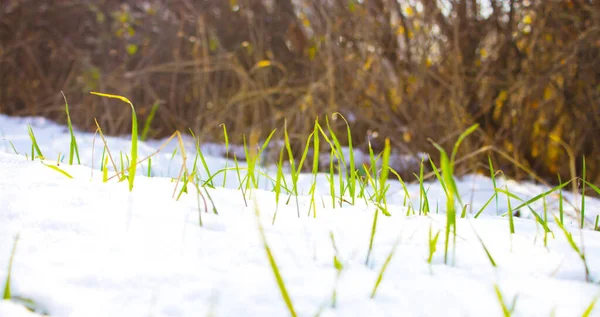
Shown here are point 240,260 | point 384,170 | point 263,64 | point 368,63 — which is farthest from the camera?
point 263,64

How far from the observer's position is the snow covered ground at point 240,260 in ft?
1.82

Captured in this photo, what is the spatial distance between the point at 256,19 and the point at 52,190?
3291 millimetres

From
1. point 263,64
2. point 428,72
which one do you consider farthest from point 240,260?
point 263,64

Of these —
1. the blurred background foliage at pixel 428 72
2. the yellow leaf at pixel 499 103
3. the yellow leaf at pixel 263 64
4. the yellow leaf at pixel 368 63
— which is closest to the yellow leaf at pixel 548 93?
the blurred background foliage at pixel 428 72

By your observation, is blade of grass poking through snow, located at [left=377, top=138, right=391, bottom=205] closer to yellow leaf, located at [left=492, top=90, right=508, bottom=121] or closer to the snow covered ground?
the snow covered ground

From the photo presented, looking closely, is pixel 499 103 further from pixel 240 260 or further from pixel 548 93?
pixel 240 260

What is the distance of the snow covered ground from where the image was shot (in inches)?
21.9

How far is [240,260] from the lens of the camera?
656mm

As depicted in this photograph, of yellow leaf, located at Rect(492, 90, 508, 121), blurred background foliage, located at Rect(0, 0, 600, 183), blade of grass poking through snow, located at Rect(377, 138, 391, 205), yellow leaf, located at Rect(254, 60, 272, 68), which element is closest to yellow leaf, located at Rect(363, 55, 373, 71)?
blurred background foliage, located at Rect(0, 0, 600, 183)

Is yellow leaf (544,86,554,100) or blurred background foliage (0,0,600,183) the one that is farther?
yellow leaf (544,86,554,100)

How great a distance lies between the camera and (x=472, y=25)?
270cm

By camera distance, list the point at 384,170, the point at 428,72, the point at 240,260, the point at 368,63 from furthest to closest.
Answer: the point at 368,63 → the point at 428,72 → the point at 384,170 → the point at 240,260

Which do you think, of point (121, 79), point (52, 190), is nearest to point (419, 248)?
point (52, 190)

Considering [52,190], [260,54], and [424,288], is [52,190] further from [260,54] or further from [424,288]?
[260,54]
